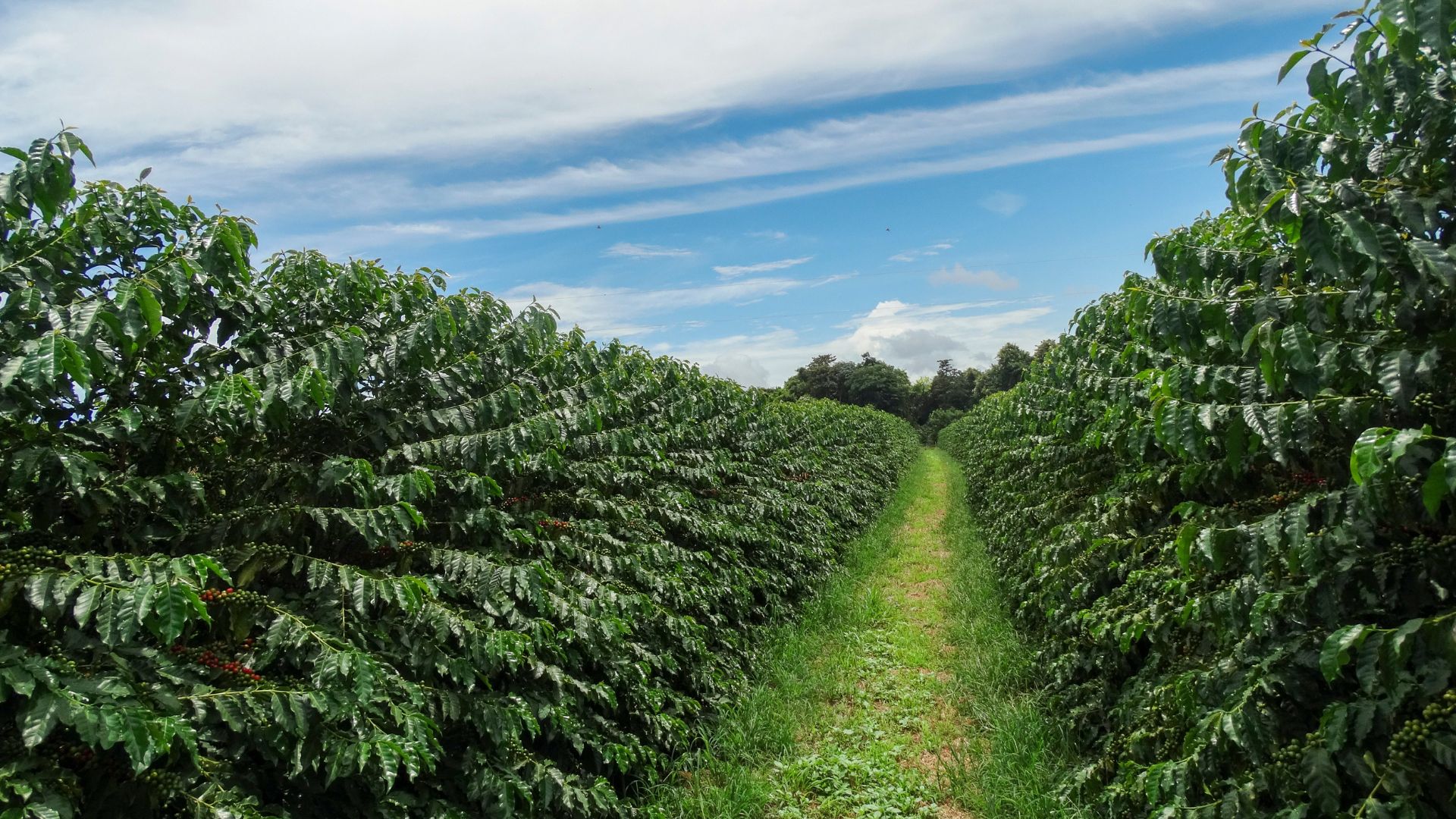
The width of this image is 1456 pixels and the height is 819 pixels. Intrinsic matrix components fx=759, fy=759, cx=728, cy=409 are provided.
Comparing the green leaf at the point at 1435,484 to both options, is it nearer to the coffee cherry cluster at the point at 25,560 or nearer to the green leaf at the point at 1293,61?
the green leaf at the point at 1293,61

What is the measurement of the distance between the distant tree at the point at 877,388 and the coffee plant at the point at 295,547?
5667 centimetres

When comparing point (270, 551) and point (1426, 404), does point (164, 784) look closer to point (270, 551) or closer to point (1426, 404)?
point (270, 551)

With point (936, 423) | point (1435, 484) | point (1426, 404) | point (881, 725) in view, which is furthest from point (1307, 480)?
point (936, 423)

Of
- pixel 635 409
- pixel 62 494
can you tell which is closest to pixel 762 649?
pixel 635 409

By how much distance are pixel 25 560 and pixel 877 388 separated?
61.2 meters

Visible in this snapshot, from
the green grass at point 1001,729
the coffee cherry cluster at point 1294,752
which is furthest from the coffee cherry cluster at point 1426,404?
the green grass at point 1001,729

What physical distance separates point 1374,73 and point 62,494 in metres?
4.62

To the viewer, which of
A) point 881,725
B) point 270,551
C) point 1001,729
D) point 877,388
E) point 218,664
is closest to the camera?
point 218,664

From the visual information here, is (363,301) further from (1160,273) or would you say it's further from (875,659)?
(875,659)

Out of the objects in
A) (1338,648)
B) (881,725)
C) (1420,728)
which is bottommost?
(881,725)

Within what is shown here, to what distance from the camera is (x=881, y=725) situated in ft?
18.7

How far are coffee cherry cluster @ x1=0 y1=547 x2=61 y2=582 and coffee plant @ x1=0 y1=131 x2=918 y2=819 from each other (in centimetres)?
1

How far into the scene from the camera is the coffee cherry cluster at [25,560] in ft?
7.25

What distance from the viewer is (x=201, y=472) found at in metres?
3.23
